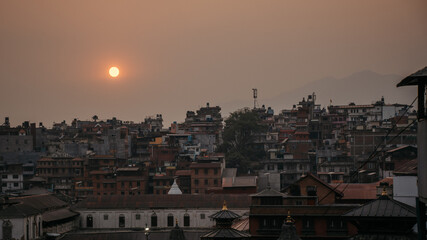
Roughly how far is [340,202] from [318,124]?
7050cm

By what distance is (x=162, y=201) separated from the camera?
7788cm

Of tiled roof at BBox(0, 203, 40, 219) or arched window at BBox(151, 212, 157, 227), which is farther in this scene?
arched window at BBox(151, 212, 157, 227)

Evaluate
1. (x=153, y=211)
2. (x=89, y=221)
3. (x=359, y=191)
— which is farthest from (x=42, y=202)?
(x=359, y=191)

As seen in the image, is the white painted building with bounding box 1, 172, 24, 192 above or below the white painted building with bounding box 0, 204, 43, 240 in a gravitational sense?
above

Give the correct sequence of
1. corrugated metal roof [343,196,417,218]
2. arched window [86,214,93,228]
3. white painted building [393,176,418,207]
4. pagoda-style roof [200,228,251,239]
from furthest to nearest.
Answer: arched window [86,214,93,228] → white painted building [393,176,418,207] → pagoda-style roof [200,228,251,239] → corrugated metal roof [343,196,417,218]

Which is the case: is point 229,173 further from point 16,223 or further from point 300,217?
point 300,217

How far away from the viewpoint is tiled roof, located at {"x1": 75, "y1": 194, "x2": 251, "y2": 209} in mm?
75750

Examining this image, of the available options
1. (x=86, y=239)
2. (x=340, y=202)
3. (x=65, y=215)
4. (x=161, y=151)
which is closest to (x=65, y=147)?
(x=161, y=151)

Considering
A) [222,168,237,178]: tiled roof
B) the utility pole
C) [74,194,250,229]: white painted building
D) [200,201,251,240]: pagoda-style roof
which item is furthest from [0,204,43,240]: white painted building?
the utility pole

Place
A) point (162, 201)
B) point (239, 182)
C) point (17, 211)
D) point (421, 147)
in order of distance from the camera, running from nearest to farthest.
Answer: point (421, 147) < point (17, 211) < point (162, 201) < point (239, 182)

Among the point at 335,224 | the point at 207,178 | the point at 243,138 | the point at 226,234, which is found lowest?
the point at 335,224

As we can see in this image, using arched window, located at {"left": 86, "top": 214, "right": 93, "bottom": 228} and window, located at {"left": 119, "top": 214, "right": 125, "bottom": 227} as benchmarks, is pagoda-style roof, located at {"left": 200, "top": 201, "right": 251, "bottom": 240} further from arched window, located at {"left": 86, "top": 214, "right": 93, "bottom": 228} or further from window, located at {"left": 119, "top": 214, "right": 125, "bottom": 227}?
arched window, located at {"left": 86, "top": 214, "right": 93, "bottom": 228}

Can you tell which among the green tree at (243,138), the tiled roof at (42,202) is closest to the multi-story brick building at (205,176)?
the tiled roof at (42,202)

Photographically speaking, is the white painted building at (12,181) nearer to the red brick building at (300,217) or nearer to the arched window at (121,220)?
the arched window at (121,220)
